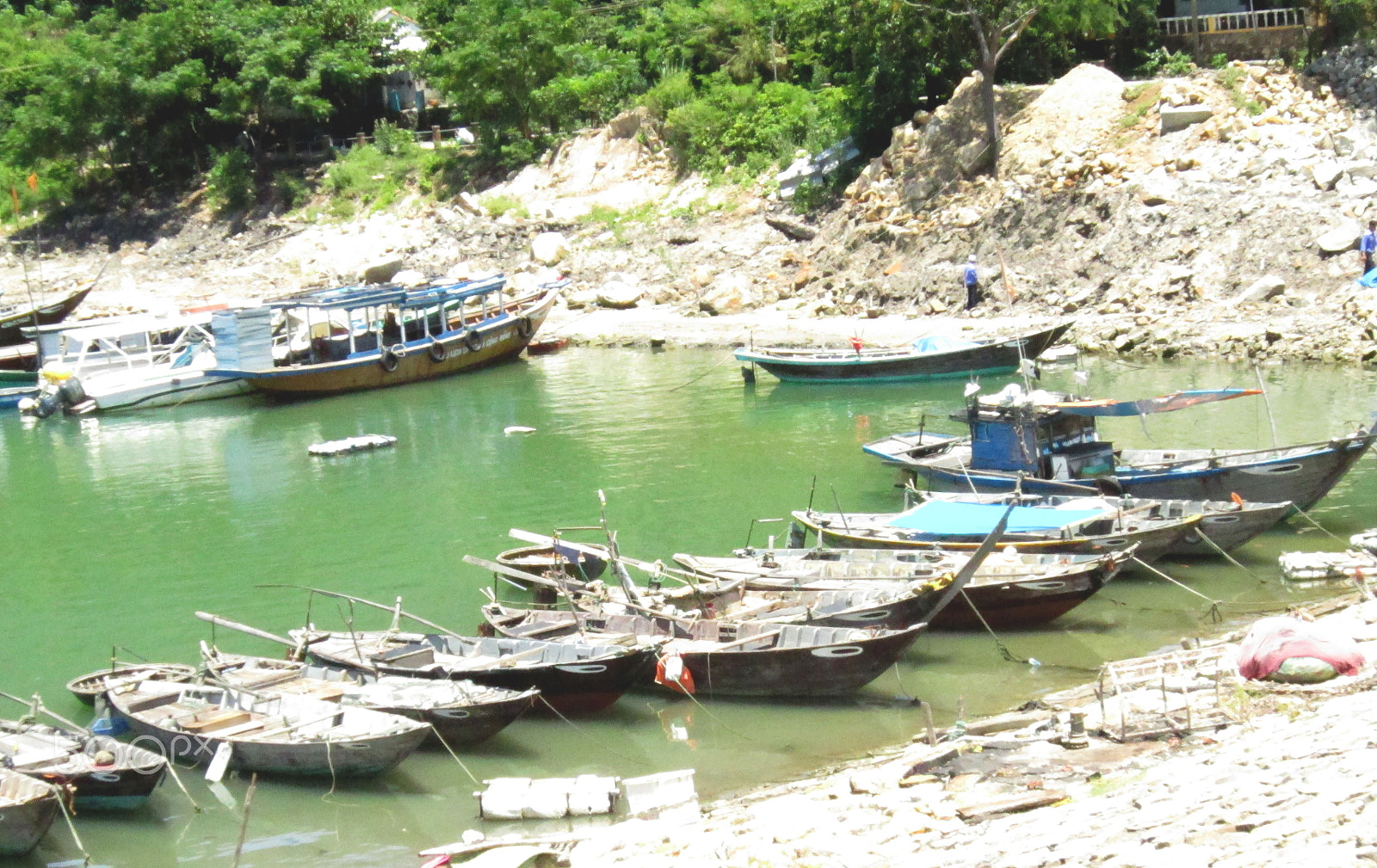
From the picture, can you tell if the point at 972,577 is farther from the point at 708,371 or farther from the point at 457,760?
the point at 708,371

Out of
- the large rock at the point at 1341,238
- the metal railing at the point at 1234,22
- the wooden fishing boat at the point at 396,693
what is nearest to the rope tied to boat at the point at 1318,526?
the wooden fishing boat at the point at 396,693

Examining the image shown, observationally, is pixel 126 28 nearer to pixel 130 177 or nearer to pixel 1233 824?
pixel 130 177

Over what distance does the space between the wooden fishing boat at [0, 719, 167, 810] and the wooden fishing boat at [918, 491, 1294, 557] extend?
1223 cm

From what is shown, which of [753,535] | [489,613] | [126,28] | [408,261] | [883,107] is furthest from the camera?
[126,28]

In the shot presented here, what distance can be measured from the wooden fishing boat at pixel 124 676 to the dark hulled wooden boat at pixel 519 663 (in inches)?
58.8

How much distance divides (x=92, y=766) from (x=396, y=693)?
122 inches

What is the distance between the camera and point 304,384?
128 ft

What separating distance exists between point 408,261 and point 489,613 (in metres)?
35.7

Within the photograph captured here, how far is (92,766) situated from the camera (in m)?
13.4

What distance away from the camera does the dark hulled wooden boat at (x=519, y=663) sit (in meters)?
15.2

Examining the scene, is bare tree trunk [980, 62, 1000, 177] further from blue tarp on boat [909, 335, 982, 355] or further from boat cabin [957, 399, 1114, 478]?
boat cabin [957, 399, 1114, 478]

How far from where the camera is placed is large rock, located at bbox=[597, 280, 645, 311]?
149 ft

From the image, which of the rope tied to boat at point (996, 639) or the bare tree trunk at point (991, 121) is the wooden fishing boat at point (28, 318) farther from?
the rope tied to boat at point (996, 639)

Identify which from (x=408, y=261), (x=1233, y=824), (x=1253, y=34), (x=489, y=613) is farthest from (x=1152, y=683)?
(x=408, y=261)
